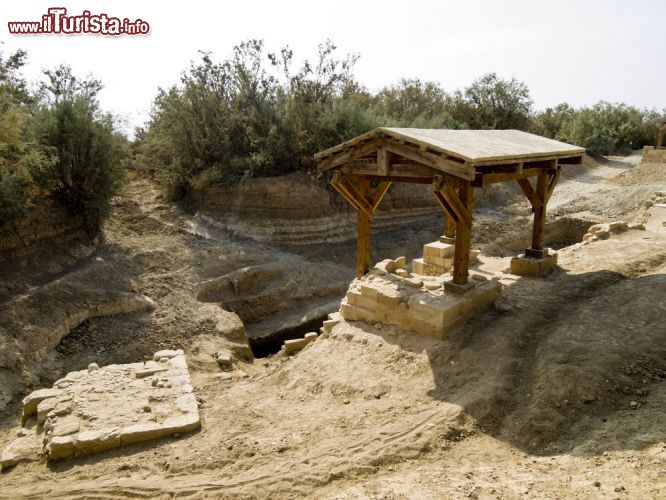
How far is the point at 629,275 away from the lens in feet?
28.6

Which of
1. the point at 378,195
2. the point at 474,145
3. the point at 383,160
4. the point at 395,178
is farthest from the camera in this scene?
the point at 378,195

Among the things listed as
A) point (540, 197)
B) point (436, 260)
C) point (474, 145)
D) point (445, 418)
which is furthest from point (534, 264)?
point (445, 418)

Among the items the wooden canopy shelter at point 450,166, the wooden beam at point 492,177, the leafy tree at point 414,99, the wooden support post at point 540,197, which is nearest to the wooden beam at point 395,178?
the wooden canopy shelter at point 450,166

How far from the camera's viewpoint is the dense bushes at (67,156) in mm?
10391

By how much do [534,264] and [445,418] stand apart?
16.4 ft

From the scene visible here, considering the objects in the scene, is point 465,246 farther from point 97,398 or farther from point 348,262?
point 348,262

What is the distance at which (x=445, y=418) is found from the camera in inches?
205

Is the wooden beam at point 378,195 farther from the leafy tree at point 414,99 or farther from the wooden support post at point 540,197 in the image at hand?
the leafy tree at point 414,99

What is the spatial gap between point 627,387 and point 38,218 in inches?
472

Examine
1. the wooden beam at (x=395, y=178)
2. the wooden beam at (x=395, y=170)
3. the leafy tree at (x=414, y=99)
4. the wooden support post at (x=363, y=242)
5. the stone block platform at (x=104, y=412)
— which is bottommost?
the stone block platform at (x=104, y=412)

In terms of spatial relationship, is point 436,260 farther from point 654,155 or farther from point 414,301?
point 654,155

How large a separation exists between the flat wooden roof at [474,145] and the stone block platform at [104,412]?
4451 mm

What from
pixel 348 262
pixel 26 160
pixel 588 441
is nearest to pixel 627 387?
pixel 588 441

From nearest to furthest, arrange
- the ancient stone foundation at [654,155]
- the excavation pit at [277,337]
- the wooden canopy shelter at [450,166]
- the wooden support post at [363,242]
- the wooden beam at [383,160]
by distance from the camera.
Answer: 1. the wooden canopy shelter at [450,166]
2. the wooden beam at [383,160]
3. the wooden support post at [363,242]
4. the excavation pit at [277,337]
5. the ancient stone foundation at [654,155]
